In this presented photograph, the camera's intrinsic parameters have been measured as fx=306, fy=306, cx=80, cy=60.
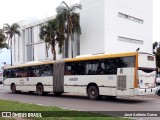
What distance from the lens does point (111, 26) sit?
50750 mm

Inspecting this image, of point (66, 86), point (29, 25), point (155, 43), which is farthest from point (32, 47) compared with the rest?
point (66, 86)

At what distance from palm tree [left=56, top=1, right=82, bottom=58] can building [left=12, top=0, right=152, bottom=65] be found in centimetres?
386

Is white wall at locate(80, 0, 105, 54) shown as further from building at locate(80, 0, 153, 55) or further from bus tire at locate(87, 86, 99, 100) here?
bus tire at locate(87, 86, 99, 100)

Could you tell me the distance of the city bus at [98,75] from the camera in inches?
673

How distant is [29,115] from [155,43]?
74.9 meters

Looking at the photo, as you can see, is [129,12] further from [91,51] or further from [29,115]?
[29,115]

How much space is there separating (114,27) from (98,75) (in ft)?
108

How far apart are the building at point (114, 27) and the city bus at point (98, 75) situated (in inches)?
840

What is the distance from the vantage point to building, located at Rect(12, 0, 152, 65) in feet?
164

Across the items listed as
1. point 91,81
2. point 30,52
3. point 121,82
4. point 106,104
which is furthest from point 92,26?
point 106,104

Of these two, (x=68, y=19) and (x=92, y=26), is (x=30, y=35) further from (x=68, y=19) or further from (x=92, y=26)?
(x=68, y=19)

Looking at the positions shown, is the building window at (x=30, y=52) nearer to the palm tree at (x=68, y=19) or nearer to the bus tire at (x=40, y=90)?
the palm tree at (x=68, y=19)

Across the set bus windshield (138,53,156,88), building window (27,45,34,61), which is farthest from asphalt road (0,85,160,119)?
building window (27,45,34,61)

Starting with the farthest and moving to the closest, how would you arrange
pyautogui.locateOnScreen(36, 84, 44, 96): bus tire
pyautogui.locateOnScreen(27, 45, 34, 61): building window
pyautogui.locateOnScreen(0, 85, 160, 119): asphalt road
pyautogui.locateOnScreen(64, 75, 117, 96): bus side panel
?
pyautogui.locateOnScreen(27, 45, 34, 61): building window < pyautogui.locateOnScreen(36, 84, 44, 96): bus tire < pyautogui.locateOnScreen(64, 75, 117, 96): bus side panel < pyautogui.locateOnScreen(0, 85, 160, 119): asphalt road
